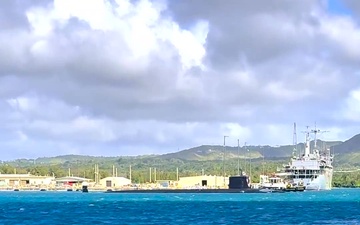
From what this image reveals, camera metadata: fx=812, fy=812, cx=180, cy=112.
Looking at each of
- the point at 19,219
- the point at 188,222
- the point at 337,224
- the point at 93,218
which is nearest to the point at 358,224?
the point at 337,224

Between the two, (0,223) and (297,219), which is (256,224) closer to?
(297,219)

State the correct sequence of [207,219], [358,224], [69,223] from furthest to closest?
[207,219]
[69,223]
[358,224]

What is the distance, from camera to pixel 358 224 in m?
85.9

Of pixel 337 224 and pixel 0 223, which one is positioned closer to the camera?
pixel 337 224

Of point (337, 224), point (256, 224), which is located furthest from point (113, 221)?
point (337, 224)

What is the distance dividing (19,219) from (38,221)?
6539 millimetres

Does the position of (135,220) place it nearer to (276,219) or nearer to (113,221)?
(113,221)

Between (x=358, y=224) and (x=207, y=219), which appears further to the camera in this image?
(x=207, y=219)

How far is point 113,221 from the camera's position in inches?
3792

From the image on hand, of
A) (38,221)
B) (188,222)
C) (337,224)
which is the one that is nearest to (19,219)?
(38,221)

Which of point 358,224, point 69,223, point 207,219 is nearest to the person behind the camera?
point 358,224

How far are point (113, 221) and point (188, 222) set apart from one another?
9.15 metres

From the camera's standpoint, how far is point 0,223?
3760 inches

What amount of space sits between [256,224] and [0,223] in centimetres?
3011
